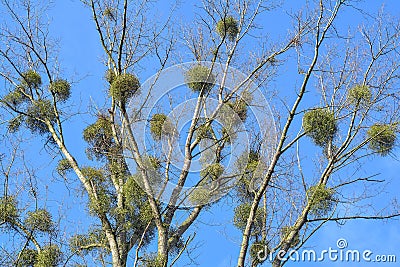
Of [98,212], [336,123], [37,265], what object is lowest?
[37,265]

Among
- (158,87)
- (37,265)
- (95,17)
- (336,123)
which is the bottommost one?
(37,265)

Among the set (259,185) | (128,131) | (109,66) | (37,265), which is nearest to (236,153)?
(259,185)

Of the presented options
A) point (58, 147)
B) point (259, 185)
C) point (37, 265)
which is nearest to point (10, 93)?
point (58, 147)

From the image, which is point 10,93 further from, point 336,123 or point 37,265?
point 336,123

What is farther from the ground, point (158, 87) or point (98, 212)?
point (158, 87)

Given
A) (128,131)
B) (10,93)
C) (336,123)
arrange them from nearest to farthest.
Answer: (336,123)
(128,131)
(10,93)

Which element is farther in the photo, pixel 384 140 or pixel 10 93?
pixel 10 93

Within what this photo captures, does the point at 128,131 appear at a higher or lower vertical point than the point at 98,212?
higher

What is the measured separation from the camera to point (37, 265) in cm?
1008

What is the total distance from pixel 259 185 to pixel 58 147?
311 cm

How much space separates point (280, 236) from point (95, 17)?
12.5 ft

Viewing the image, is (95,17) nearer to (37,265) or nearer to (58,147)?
(58,147)

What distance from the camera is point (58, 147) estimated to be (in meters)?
11.6

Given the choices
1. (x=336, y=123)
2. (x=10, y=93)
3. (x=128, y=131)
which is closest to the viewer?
(x=336, y=123)
